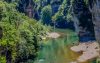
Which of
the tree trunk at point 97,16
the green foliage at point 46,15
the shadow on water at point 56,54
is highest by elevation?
the tree trunk at point 97,16

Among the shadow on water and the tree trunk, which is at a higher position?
the tree trunk

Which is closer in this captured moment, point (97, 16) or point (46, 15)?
point (97, 16)

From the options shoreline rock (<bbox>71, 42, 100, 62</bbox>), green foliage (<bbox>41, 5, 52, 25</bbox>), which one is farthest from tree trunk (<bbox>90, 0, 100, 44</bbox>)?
green foliage (<bbox>41, 5, 52, 25</bbox>)

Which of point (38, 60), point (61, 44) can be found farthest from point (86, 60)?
point (61, 44)

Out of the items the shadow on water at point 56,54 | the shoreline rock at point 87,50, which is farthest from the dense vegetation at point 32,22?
the shoreline rock at point 87,50

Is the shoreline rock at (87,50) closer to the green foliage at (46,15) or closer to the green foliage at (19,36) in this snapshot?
the green foliage at (19,36)

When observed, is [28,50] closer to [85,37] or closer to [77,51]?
[77,51]

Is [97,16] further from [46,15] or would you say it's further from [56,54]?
[46,15]

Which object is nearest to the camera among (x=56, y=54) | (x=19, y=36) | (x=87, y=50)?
(x=19, y=36)

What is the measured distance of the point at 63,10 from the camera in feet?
358

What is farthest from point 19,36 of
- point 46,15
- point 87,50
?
point 46,15

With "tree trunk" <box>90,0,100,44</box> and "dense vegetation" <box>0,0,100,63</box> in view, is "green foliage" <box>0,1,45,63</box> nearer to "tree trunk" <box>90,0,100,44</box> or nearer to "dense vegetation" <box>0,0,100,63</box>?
"dense vegetation" <box>0,0,100,63</box>

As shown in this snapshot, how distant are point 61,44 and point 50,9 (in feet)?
145

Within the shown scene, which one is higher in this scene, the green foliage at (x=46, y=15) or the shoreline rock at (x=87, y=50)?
the green foliage at (x=46, y=15)
